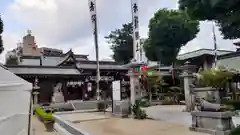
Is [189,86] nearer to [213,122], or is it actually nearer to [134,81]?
[134,81]

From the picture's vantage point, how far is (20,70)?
26969mm

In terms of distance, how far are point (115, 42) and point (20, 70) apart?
19817 mm

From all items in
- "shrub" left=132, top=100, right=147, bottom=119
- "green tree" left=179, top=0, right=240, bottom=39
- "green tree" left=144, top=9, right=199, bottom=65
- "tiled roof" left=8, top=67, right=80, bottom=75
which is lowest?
"shrub" left=132, top=100, right=147, bottom=119

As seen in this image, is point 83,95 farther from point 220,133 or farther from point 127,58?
point 220,133

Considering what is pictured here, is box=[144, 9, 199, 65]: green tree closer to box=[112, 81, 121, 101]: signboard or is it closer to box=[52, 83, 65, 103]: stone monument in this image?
box=[52, 83, 65, 103]: stone monument

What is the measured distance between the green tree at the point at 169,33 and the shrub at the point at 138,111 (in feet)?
54.0

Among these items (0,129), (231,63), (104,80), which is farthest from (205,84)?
(104,80)

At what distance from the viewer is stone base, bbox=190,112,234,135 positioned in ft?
25.8

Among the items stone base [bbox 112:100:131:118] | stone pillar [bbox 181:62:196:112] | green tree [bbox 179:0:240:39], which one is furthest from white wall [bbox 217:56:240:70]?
green tree [bbox 179:0:240:39]

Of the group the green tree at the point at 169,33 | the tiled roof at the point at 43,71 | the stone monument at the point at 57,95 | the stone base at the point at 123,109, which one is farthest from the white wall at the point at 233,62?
the stone monument at the point at 57,95

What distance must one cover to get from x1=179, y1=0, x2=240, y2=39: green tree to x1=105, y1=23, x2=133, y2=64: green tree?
→ 35692 millimetres

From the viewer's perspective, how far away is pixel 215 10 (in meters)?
5.69

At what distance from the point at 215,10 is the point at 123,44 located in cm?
3743

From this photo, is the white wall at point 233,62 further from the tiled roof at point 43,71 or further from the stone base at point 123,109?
the tiled roof at point 43,71
